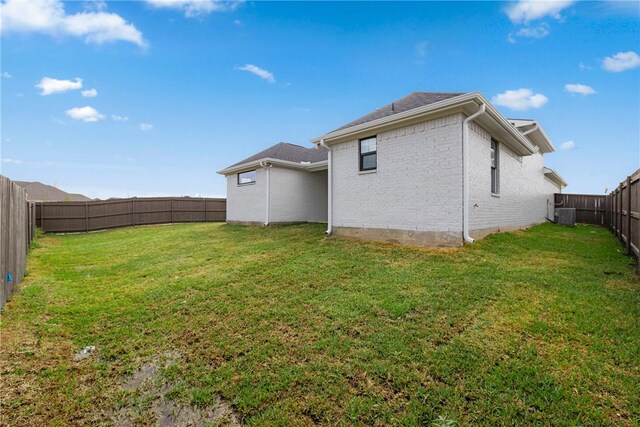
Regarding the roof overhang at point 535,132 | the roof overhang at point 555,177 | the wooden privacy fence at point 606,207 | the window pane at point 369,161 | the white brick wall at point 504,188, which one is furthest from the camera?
the roof overhang at point 555,177

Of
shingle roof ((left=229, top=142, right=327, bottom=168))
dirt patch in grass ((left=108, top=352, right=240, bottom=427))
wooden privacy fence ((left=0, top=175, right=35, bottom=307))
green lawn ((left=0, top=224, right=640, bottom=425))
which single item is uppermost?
shingle roof ((left=229, top=142, right=327, bottom=168))

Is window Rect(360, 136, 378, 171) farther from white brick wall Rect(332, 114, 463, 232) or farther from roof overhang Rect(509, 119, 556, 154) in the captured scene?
roof overhang Rect(509, 119, 556, 154)

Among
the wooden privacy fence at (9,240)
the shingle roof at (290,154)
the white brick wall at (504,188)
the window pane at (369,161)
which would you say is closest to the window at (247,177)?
the shingle roof at (290,154)

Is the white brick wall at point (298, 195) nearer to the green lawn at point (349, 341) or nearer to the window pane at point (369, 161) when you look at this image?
the window pane at point (369, 161)

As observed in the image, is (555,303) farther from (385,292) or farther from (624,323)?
(385,292)

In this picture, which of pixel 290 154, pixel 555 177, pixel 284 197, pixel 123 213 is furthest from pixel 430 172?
pixel 123 213

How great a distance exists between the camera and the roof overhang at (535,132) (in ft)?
38.2

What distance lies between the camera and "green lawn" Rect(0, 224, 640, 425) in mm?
2324

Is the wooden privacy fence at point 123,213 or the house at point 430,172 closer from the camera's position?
the house at point 430,172

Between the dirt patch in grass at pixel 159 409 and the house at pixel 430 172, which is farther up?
the house at pixel 430 172

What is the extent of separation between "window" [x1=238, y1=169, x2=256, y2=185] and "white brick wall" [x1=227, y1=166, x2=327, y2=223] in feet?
0.71

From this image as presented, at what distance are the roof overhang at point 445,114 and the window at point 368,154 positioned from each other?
0.72 ft

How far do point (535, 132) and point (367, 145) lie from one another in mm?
8668

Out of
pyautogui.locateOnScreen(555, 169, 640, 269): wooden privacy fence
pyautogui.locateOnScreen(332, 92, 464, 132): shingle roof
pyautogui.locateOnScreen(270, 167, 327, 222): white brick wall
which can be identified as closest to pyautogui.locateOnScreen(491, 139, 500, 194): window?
pyautogui.locateOnScreen(332, 92, 464, 132): shingle roof
